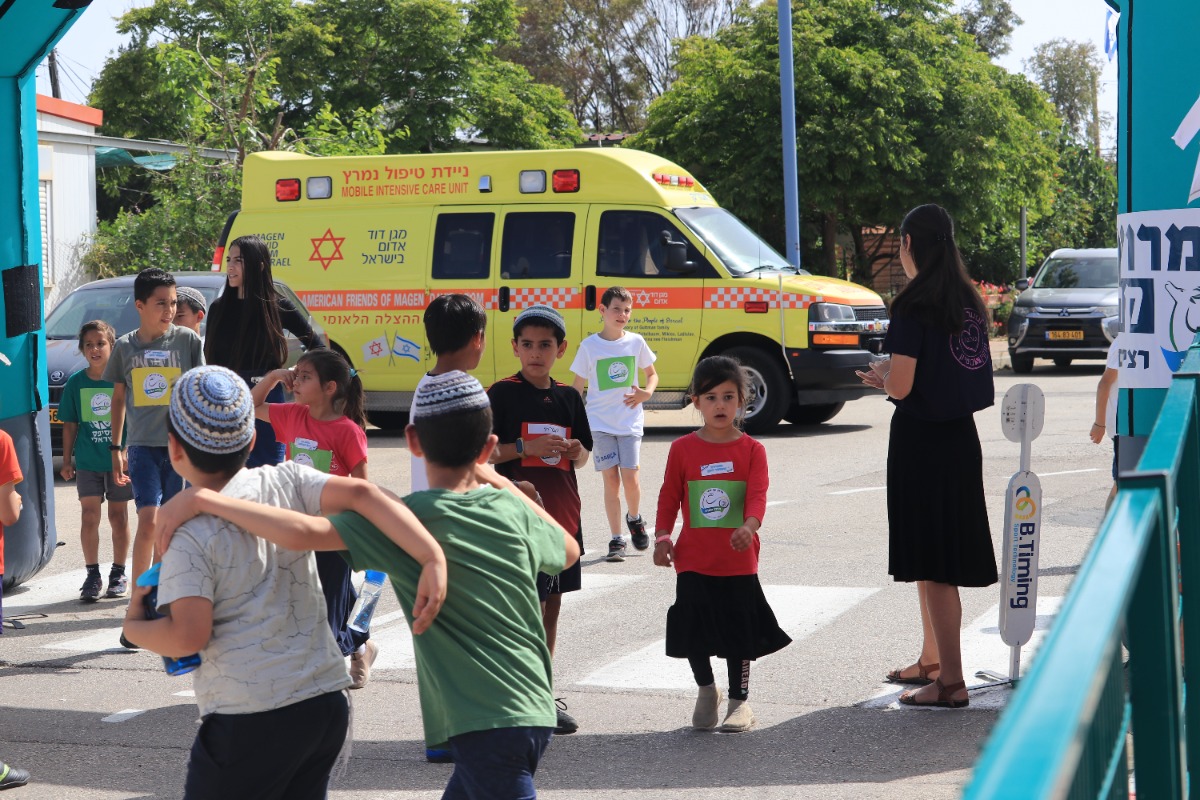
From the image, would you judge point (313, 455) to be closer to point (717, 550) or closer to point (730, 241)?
point (717, 550)

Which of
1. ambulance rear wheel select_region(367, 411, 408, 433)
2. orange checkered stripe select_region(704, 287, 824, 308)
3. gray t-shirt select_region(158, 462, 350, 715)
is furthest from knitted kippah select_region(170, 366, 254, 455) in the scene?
ambulance rear wheel select_region(367, 411, 408, 433)

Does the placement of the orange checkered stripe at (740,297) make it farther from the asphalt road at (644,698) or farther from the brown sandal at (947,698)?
the brown sandal at (947,698)

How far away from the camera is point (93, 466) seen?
8.28 metres

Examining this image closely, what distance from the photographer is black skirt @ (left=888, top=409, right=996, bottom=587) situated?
5.62 metres

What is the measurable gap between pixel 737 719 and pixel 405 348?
10.8 meters

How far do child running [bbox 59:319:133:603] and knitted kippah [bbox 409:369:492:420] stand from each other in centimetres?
537

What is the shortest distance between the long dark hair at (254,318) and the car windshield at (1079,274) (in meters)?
17.9

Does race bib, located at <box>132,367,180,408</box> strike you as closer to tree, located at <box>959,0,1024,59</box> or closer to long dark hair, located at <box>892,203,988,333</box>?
long dark hair, located at <box>892,203,988,333</box>

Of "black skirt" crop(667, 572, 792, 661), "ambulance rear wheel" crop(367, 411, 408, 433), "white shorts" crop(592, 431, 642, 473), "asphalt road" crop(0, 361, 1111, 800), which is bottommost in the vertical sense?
"asphalt road" crop(0, 361, 1111, 800)

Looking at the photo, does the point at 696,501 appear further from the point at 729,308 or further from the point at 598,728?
the point at 729,308

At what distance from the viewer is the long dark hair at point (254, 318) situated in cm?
710

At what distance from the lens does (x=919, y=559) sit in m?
5.66

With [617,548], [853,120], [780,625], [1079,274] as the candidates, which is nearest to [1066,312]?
[1079,274]

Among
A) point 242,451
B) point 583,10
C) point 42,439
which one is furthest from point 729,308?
point 583,10
